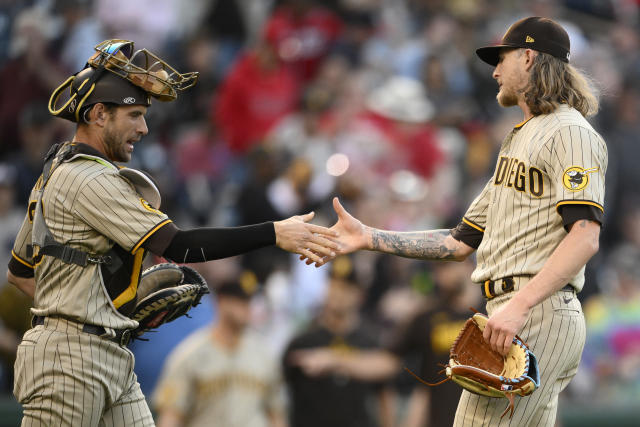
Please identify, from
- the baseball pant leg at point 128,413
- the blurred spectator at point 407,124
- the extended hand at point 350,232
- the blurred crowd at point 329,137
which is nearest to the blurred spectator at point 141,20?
the blurred crowd at point 329,137

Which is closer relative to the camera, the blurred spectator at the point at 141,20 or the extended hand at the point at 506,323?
the extended hand at the point at 506,323

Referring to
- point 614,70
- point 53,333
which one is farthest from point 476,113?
point 53,333

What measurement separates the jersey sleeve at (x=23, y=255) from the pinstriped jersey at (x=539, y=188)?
7.35 feet

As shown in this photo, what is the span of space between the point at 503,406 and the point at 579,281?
2.24 feet

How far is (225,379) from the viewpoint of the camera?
7.52 m

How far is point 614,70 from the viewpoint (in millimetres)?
12352

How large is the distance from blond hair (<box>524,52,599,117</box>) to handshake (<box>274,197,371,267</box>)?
118 centimetres

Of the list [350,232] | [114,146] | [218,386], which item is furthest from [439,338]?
[114,146]

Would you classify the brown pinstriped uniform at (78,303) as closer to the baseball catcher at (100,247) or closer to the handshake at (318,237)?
the baseball catcher at (100,247)

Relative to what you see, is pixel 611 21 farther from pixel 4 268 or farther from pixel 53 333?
pixel 53 333

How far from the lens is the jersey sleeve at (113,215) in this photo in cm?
447

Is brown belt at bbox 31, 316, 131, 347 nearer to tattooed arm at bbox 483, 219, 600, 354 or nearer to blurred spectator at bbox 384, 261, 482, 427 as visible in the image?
tattooed arm at bbox 483, 219, 600, 354

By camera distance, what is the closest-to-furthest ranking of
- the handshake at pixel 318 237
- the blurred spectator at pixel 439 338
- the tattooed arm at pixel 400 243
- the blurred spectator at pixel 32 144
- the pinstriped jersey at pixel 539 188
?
the pinstriped jersey at pixel 539 188
the handshake at pixel 318 237
the tattooed arm at pixel 400 243
the blurred spectator at pixel 439 338
the blurred spectator at pixel 32 144

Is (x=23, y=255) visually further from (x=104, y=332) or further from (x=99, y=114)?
(x=99, y=114)
